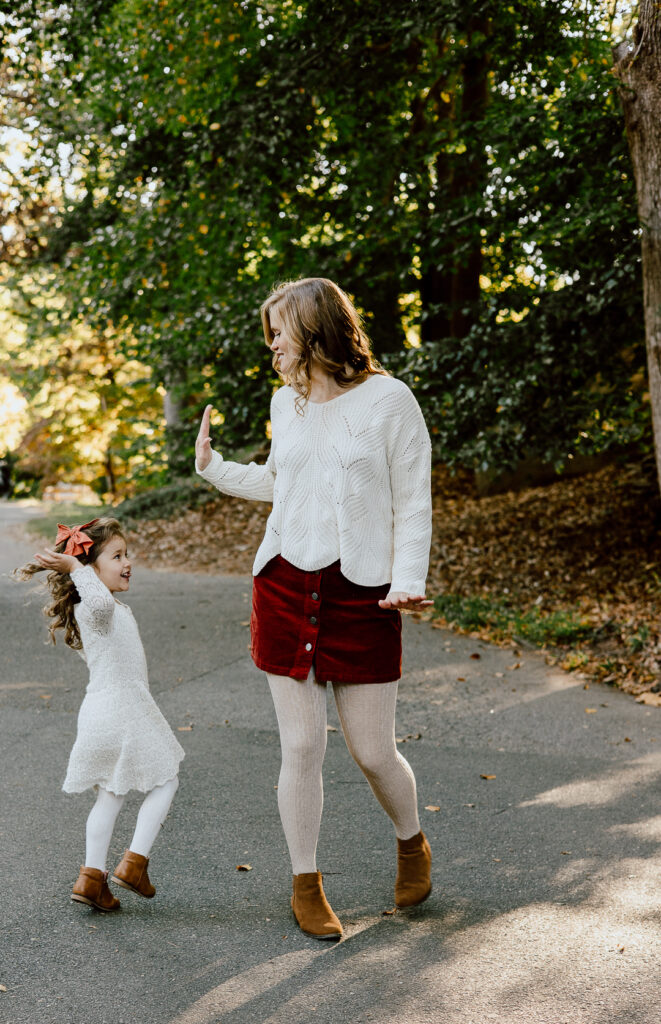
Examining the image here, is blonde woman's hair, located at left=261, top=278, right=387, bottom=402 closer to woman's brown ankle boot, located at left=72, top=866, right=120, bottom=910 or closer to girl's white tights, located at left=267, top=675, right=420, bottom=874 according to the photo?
Answer: girl's white tights, located at left=267, top=675, right=420, bottom=874

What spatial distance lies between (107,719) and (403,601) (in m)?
1.16

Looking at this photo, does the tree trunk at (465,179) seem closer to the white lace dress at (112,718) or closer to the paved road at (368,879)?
the paved road at (368,879)

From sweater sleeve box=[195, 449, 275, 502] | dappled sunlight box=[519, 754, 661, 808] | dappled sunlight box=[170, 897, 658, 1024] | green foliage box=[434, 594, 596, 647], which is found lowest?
dappled sunlight box=[519, 754, 661, 808]

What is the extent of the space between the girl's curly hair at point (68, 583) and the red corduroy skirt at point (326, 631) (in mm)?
651

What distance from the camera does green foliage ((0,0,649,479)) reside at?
8727 mm

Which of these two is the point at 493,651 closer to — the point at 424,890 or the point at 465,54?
the point at 424,890

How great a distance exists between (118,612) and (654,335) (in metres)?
4.87

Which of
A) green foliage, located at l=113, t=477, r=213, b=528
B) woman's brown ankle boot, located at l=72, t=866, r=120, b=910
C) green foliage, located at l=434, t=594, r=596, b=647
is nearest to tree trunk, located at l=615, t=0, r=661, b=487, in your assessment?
green foliage, located at l=434, t=594, r=596, b=647

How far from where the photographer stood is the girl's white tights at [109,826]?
3.42 meters

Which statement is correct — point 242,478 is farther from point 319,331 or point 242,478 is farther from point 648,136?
point 648,136

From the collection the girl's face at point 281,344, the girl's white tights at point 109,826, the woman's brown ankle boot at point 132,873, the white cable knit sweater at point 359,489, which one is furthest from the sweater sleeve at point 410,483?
the woman's brown ankle boot at point 132,873

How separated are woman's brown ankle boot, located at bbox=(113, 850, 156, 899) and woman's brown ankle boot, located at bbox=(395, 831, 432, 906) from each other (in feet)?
2.93

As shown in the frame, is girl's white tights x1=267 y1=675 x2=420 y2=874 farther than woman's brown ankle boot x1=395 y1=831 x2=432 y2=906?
No

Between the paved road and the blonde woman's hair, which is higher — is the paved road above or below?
below
